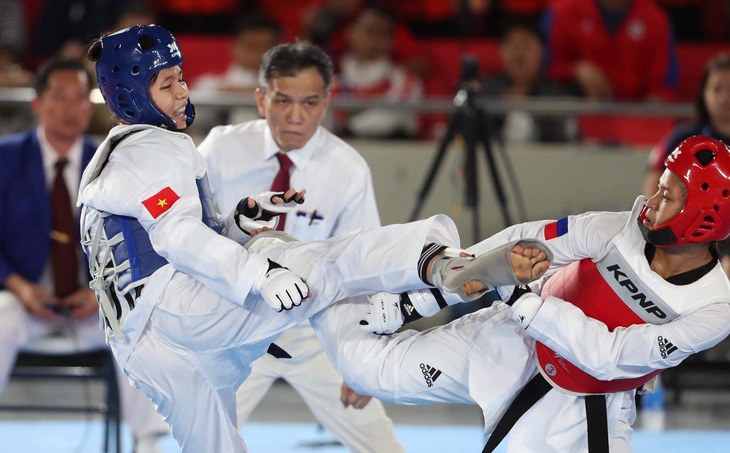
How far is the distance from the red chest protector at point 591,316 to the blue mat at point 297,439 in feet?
7.40

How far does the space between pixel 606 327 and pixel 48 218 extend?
12.4ft

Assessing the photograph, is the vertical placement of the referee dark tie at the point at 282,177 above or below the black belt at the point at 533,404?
above

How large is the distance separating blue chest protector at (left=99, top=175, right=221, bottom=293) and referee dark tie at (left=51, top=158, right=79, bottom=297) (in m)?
2.53

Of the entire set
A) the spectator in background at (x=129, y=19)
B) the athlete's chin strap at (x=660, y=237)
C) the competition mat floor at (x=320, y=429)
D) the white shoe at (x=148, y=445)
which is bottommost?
the competition mat floor at (x=320, y=429)

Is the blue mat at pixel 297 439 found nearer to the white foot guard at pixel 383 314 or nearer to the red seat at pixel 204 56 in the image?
the white foot guard at pixel 383 314

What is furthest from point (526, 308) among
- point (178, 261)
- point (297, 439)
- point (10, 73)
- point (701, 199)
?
point (10, 73)

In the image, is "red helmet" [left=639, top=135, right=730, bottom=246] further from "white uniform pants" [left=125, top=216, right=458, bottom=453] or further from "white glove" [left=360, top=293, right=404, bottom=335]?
"white glove" [left=360, top=293, right=404, bottom=335]

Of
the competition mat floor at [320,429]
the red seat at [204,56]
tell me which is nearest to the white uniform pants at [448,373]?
the competition mat floor at [320,429]

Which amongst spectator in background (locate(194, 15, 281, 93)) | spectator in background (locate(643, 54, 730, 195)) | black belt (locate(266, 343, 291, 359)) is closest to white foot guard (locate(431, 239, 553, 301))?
black belt (locate(266, 343, 291, 359))

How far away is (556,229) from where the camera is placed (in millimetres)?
3582

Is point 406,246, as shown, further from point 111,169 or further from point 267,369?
point 267,369

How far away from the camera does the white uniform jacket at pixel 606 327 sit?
3277 mm

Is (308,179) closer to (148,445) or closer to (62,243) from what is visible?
(148,445)

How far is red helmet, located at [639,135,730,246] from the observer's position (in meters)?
3.24
